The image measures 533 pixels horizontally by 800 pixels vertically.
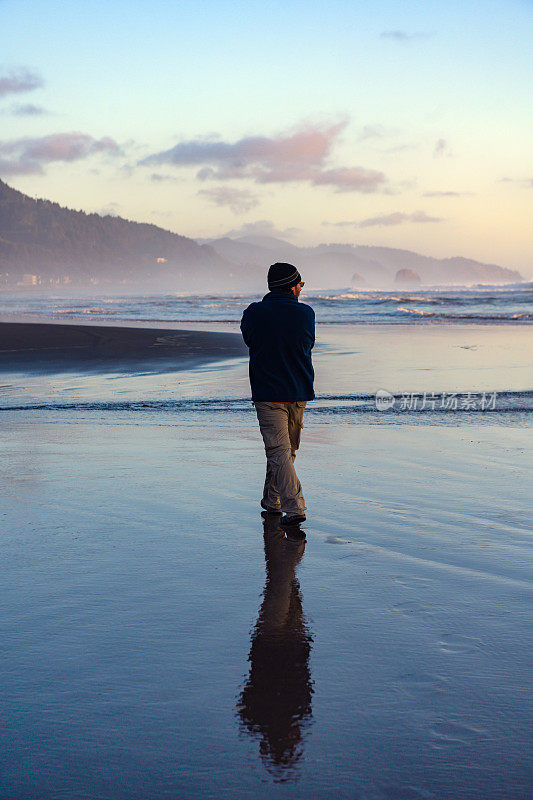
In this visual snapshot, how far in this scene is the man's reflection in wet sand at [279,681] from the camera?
265 cm

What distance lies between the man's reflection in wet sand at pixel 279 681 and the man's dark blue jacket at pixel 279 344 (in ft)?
Answer: 5.03

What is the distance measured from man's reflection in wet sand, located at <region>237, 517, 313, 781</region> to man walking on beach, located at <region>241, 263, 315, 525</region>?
1.35m

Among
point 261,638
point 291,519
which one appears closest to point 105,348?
point 291,519

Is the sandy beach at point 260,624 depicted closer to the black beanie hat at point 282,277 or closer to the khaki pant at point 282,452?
the khaki pant at point 282,452

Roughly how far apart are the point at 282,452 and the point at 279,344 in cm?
75

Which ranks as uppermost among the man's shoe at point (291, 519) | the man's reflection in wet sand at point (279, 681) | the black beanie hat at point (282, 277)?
the black beanie hat at point (282, 277)

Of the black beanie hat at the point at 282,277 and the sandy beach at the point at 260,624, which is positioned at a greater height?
the black beanie hat at the point at 282,277

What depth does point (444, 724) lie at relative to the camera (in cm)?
278

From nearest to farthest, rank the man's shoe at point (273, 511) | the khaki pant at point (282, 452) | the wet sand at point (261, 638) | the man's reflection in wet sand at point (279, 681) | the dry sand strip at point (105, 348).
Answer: the wet sand at point (261, 638)
the man's reflection in wet sand at point (279, 681)
the khaki pant at point (282, 452)
the man's shoe at point (273, 511)
the dry sand strip at point (105, 348)

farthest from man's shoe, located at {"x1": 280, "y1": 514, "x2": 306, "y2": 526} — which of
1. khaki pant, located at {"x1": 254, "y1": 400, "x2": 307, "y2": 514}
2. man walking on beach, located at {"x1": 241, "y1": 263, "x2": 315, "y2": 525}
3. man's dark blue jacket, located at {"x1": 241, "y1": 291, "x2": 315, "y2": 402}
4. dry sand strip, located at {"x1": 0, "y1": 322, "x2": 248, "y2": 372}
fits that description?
dry sand strip, located at {"x1": 0, "y1": 322, "x2": 248, "y2": 372}

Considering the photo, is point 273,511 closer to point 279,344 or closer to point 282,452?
point 282,452

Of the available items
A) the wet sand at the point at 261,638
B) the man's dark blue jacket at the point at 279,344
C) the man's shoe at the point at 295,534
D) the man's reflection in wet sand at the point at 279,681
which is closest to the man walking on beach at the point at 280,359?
the man's dark blue jacket at the point at 279,344

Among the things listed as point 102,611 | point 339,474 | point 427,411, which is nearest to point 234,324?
point 427,411

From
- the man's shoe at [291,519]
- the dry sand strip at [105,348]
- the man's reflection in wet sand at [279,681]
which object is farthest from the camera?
the dry sand strip at [105,348]
